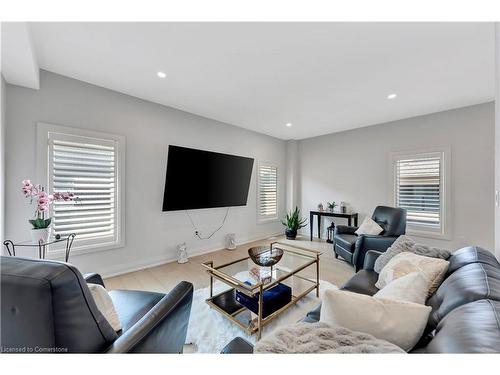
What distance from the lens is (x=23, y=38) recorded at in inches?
62.3

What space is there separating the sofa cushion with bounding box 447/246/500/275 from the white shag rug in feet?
4.14

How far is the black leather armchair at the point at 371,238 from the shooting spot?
2.71 metres

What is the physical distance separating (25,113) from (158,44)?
176 cm

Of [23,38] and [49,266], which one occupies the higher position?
[23,38]

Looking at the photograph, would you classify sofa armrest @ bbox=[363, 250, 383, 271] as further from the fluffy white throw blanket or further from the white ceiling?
the white ceiling

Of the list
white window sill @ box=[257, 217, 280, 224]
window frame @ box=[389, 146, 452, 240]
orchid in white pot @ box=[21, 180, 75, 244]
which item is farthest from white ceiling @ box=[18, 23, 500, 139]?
white window sill @ box=[257, 217, 280, 224]

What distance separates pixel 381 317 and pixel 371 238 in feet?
7.01

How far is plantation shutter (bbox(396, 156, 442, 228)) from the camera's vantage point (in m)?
3.61

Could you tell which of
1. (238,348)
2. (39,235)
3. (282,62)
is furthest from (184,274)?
(282,62)

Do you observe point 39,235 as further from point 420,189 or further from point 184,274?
point 420,189

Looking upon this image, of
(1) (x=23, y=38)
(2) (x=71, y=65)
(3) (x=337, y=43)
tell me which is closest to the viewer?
(1) (x=23, y=38)

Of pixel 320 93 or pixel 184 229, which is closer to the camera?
pixel 320 93

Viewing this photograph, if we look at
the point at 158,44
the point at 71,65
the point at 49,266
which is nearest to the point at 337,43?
the point at 158,44
